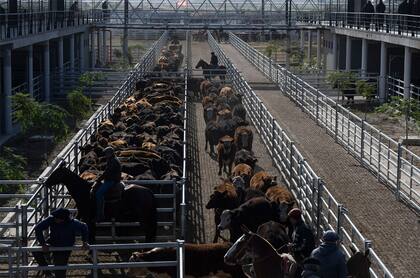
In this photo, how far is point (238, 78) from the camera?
39.2 m

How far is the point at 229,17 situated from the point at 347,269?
51.3 metres

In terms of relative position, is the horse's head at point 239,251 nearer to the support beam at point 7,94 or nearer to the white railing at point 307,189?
the white railing at point 307,189

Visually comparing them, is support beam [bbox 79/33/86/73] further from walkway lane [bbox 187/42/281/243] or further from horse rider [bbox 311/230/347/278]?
horse rider [bbox 311/230/347/278]

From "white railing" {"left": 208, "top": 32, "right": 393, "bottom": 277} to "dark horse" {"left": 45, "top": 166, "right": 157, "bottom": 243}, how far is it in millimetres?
2832

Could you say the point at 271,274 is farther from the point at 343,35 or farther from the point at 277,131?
the point at 343,35

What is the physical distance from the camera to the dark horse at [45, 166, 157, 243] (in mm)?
14867

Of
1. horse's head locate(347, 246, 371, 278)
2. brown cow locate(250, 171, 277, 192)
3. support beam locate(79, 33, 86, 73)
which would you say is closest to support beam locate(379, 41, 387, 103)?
support beam locate(79, 33, 86, 73)

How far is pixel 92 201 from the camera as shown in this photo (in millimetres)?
14859

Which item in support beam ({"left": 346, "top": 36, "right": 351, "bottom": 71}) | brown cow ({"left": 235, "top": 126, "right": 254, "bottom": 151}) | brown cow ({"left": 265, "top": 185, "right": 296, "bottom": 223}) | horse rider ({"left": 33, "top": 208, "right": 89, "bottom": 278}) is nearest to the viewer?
horse rider ({"left": 33, "top": 208, "right": 89, "bottom": 278})

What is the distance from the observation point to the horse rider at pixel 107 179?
14.3m

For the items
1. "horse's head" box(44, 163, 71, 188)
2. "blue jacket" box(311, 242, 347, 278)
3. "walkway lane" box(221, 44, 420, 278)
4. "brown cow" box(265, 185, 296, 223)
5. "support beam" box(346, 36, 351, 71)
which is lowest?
"walkway lane" box(221, 44, 420, 278)

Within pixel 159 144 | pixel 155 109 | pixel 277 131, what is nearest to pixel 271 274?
pixel 159 144

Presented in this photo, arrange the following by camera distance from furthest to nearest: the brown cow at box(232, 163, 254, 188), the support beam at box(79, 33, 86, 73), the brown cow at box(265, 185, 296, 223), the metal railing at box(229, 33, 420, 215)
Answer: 1. the support beam at box(79, 33, 86, 73)
2. the metal railing at box(229, 33, 420, 215)
3. the brown cow at box(232, 163, 254, 188)
4. the brown cow at box(265, 185, 296, 223)

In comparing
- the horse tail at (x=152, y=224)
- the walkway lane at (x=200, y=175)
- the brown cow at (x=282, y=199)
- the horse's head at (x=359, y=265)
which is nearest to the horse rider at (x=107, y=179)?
the horse tail at (x=152, y=224)
